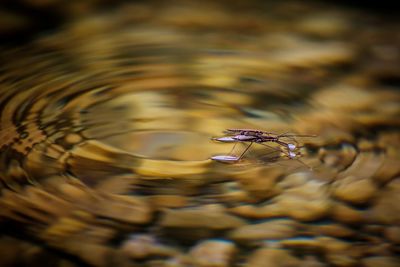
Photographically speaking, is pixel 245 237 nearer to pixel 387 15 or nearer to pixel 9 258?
pixel 9 258

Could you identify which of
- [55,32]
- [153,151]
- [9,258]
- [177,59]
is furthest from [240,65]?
[9,258]

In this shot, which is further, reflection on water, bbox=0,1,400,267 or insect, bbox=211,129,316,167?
insect, bbox=211,129,316,167

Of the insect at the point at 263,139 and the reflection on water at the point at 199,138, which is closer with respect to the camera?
the reflection on water at the point at 199,138

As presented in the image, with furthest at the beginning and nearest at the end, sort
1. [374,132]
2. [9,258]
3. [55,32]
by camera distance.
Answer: [374,132]
[55,32]
[9,258]
